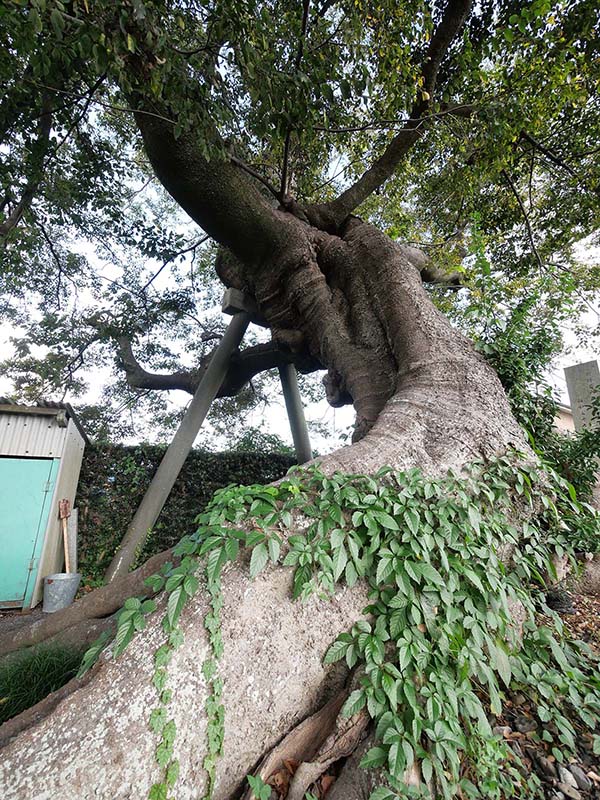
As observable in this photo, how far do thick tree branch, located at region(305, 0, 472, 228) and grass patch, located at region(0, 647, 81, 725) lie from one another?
4.61 metres

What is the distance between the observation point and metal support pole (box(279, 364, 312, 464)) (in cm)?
600

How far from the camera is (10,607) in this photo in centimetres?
395

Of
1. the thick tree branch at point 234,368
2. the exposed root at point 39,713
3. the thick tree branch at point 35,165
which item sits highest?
the thick tree branch at point 35,165

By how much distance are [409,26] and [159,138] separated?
249 centimetres

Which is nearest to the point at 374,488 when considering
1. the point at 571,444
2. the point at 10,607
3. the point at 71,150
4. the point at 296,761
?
the point at 296,761

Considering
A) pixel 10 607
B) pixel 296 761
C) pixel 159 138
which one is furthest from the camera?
pixel 10 607

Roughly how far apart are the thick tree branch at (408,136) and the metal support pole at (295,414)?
248 centimetres

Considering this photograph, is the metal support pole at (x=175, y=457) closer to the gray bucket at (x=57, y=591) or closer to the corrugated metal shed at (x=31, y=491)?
the gray bucket at (x=57, y=591)

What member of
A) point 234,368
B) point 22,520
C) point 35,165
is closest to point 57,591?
point 22,520

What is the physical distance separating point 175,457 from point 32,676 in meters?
3.31

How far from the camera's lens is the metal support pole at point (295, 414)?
19.7 ft

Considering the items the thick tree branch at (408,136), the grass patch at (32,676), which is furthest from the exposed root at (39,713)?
the thick tree branch at (408,136)

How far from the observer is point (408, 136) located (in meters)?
4.25

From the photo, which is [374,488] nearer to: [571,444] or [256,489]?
[256,489]
